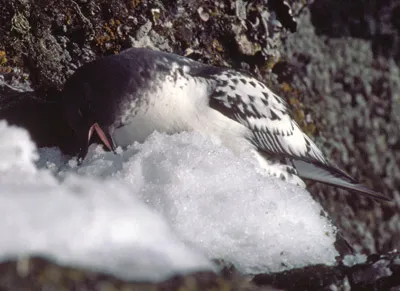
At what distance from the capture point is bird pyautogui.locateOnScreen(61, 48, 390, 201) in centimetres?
204

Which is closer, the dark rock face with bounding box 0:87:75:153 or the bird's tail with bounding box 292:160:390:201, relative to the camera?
the dark rock face with bounding box 0:87:75:153

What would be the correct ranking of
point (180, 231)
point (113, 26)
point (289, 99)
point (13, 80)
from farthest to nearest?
1. point (289, 99)
2. point (113, 26)
3. point (13, 80)
4. point (180, 231)

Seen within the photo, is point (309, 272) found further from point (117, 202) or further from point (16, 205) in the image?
point (16, 205)

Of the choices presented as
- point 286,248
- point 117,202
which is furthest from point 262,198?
point 117,202

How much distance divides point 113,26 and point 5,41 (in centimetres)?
47

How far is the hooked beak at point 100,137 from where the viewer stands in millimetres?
1985

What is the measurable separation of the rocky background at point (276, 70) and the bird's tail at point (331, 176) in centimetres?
56

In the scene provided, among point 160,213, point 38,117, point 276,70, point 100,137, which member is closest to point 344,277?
point 160,213

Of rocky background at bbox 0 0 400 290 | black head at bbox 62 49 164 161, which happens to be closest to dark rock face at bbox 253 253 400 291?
rocky background at bbox 0 0 400 290

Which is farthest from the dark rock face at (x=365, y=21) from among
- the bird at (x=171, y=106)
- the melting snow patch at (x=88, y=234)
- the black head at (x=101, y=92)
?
the melting snow patch at (x=88, y=234)

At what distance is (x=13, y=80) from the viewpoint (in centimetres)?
237

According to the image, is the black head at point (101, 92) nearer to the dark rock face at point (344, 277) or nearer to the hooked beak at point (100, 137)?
the hooked beak at point (100, 137)

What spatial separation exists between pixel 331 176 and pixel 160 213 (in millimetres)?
1197

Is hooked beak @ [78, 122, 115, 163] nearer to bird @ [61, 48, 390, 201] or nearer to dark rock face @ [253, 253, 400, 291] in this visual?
bird @ [61, 48, 390, 201]
